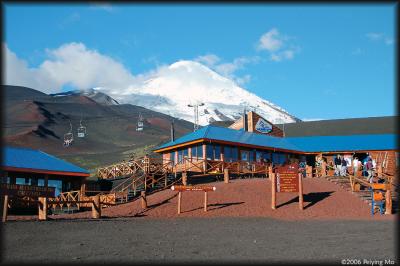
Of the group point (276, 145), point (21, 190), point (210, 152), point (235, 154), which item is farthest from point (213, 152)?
point (21, 190)

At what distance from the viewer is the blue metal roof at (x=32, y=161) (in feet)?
111

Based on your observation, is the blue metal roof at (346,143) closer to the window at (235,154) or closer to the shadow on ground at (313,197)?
the window at (235,154)

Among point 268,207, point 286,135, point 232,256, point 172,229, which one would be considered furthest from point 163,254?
point 286,135

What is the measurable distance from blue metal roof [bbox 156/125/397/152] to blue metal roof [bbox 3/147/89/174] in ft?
26.5

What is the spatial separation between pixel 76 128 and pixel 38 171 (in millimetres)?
70957

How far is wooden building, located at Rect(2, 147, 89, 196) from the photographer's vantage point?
3344 cm

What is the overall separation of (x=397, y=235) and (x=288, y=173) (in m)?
8.87

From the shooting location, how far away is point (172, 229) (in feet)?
55.8

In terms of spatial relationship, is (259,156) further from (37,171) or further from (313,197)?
(37,171)

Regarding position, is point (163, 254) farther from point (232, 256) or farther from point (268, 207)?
point (268, 207)

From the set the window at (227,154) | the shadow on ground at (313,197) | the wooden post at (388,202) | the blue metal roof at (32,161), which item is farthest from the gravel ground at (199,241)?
the window at (227,154)

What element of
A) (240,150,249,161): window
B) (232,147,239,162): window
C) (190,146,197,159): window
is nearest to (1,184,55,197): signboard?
(190,146,197,159): window

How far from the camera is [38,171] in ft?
113

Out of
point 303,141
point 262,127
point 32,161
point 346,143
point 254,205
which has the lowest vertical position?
point 254,205
